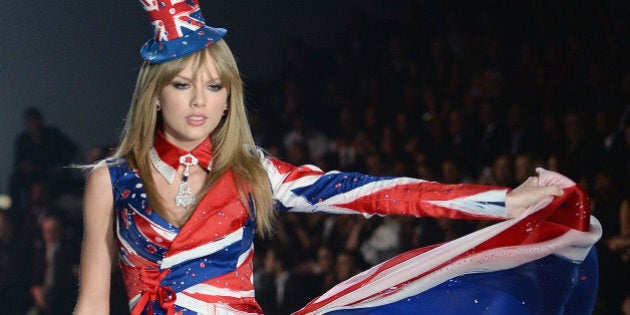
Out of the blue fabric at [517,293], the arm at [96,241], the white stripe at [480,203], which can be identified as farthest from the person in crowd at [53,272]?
the white stripe at [480,203]

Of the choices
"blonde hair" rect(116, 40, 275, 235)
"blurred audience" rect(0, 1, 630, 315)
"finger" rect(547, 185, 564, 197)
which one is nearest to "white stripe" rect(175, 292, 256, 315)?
"blonde hair" rect(116, 40, 275, 235)

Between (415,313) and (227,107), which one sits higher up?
(227,107)

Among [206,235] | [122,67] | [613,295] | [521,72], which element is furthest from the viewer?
[122,67]

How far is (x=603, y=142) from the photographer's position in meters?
5.15

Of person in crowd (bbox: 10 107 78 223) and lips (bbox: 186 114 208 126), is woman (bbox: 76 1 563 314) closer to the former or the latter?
lips (bbox: 186 114 208 126)

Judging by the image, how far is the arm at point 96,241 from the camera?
290 centimetres

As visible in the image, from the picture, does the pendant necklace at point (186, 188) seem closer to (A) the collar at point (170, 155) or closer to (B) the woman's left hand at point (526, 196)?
(A) the collar at point (170, 155)

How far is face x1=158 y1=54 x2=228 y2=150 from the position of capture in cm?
289

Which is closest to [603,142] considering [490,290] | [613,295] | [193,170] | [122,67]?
[613,295]

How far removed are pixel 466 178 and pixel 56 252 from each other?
10.2 ft

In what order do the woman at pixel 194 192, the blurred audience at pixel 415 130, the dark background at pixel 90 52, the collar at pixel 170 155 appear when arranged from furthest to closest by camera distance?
1. the dark background at pixel 90 52
2. the blurred audience at pixel 415 130
3. the collar at pixel 170 155
4. the woman at pixel 194 192

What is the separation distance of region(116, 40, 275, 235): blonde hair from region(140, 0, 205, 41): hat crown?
8cm

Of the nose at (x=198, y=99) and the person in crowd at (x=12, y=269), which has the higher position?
the nose at (x=198, y=99)

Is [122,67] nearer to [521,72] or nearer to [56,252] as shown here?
[56,252]
